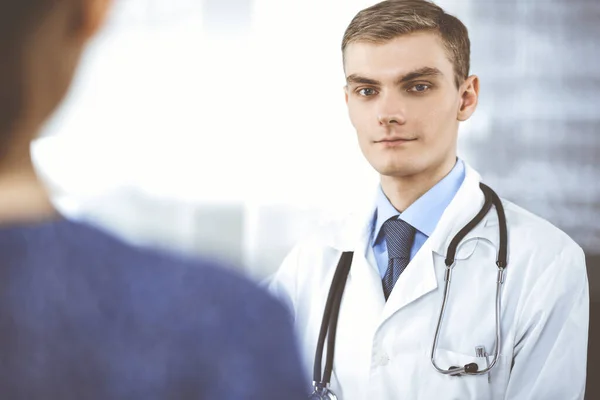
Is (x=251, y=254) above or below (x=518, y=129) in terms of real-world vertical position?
below

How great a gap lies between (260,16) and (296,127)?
0.17 metres

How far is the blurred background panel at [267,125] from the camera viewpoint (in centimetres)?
94

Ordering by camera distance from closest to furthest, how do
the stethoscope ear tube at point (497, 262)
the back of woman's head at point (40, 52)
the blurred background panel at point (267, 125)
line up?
the back of woman's head at point (40, 52) → the stethoscope ear tube at point (497, 262) → the blurred background panel at point (267, 125)

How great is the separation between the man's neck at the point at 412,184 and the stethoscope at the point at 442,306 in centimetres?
7

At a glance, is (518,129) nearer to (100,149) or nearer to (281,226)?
(281,226)

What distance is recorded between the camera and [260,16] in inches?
38.4

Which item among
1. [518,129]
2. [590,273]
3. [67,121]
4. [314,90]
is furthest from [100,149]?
[590,273]

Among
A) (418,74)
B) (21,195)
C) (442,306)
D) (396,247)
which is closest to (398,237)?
(396,247)

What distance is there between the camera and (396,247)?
0.93 meters

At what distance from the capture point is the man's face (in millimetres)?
892

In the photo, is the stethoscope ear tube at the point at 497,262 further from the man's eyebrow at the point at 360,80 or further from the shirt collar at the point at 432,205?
the man's eyebrow at the point at 360,80

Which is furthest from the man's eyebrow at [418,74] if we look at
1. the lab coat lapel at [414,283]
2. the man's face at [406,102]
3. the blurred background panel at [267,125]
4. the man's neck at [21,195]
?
the man's neck at [21,195]

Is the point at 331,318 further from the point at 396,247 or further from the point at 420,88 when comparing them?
the point at 420,88

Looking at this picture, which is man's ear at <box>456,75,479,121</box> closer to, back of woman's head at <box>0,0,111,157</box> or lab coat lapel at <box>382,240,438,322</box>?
lab coat lapel at <box>382,240,438,322</box>
